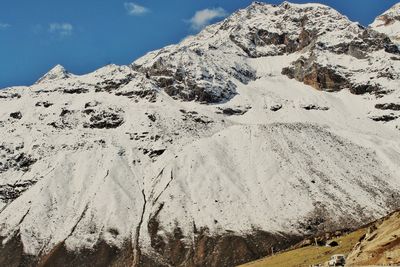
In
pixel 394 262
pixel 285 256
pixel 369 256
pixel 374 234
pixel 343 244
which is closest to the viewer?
pixel 394 262

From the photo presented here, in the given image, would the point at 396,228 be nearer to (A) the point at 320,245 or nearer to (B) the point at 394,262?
(B) the point at 394,262

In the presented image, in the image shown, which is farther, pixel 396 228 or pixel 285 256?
pixel 285 256

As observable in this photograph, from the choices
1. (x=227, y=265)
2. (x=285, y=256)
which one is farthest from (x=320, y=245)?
(x=227, y=265)

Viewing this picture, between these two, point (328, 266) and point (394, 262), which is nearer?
point (394, 262)

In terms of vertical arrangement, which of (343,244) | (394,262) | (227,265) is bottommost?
(394,262)

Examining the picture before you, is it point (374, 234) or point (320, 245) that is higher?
point (320, 245)

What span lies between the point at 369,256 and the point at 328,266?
7827 millimetres

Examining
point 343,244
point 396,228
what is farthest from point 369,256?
point 343,244

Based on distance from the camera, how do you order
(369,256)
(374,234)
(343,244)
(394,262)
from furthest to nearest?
(343,244) → (374,234) → (369,256) → (394,262)

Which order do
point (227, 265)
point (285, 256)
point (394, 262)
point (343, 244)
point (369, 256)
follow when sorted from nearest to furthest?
point (394, 262), point (369, 256), point (343, 244), point (285, 256), point (227, 265)

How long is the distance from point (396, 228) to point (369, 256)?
3053mm

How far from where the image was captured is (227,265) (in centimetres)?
19938

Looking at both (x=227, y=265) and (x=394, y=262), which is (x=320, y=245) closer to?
(x=227, y=265)

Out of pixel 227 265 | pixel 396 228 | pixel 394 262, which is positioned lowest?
pixel 394 262
